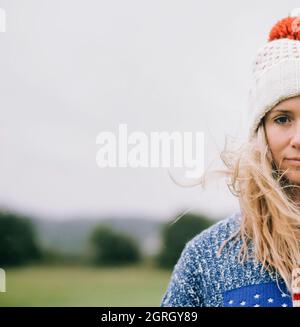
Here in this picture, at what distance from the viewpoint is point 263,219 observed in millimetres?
1116

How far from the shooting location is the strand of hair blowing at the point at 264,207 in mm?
1067

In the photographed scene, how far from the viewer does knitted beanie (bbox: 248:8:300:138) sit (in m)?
1.07

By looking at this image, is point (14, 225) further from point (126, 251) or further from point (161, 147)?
point (126, 251)

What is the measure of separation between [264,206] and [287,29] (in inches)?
15.9

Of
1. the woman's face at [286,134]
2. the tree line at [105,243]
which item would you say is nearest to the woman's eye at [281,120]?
the woman's face at [286,134]

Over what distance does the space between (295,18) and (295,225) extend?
47 cm

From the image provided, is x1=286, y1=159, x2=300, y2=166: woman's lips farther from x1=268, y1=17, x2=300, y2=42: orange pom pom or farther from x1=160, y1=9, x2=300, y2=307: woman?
x1=268, y1=17, x2=300, y2=42: orange pom pom
